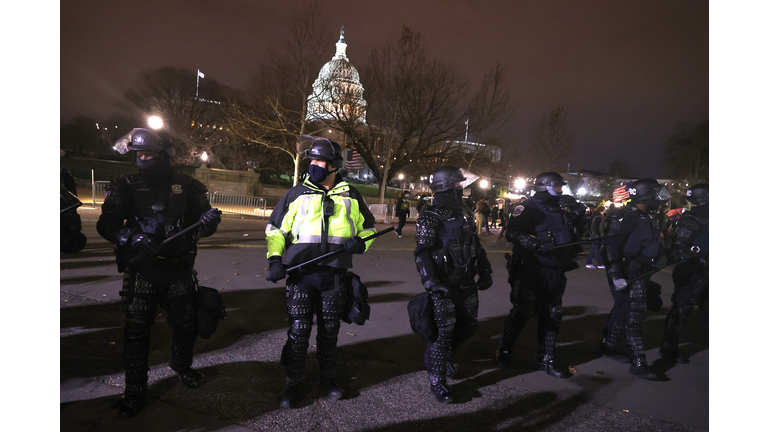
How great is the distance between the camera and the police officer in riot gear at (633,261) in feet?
13.6

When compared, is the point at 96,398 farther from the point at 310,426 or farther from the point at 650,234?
the point at 650,234

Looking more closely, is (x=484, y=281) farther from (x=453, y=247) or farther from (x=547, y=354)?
(x=547, y=354)

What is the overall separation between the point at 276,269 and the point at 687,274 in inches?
175

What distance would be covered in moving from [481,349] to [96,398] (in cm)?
360

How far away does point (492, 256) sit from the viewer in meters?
11.7

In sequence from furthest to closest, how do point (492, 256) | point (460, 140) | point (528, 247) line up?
1. point (460, 140)
2. point (492, 256)
3. point (528, 247)

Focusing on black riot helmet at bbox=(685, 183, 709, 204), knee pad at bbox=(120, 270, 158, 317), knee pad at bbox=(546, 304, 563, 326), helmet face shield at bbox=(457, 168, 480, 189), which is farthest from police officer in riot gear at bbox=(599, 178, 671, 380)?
knee pad at bbox=(120, 270, 158, 317)

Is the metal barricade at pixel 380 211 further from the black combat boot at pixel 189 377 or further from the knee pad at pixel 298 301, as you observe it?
the knee pad at pixel 298 301

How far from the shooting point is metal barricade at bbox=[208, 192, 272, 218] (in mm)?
19672

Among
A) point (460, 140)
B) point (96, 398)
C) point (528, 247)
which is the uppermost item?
point (460, 140)

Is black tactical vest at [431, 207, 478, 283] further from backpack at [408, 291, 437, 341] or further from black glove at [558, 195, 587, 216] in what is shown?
black glove at [558, 195, 587, 216]

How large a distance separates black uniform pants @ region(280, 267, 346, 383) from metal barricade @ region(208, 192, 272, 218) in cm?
1709

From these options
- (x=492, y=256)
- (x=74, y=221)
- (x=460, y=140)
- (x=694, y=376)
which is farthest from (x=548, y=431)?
(x=460, y=140)

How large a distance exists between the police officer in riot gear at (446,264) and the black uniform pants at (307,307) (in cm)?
73
